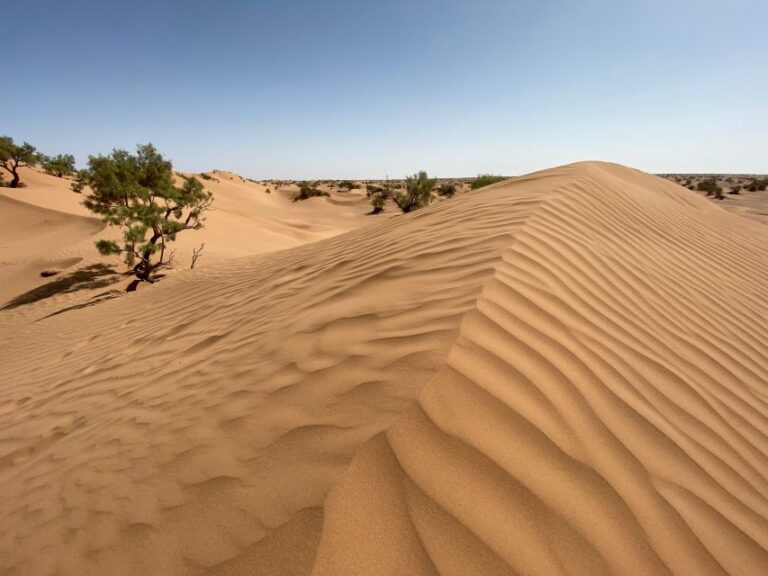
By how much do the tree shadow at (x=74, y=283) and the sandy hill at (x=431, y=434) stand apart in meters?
6.46

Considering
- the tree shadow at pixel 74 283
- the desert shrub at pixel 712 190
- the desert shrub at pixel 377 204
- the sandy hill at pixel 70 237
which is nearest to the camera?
the tree shadow at pixel 74 283

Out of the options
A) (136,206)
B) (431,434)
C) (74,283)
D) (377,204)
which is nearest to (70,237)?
(74,283)

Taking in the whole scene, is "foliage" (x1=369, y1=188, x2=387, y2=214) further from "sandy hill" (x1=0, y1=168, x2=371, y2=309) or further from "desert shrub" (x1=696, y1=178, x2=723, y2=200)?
"desert shrub" (x1=696, y1=178, x2=723, y2=200)

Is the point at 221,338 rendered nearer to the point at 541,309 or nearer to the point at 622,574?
the point at 541,309

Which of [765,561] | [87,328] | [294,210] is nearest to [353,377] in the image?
[765,561]

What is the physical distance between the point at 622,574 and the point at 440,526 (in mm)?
522

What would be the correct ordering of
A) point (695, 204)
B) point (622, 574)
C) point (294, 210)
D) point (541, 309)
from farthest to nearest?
1. point (294, 210)
2. point (695, 204)
3. point (541, 309)
4. point (622, 574)

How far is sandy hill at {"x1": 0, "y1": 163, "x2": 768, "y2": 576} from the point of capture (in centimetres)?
115

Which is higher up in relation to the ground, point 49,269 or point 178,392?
point 178,392

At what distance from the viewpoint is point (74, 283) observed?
8.73 m

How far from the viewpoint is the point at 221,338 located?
2.98m

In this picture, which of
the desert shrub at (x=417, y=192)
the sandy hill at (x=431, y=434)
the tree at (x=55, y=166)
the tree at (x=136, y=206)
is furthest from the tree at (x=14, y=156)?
the sandy hill at (x=431, y=434)

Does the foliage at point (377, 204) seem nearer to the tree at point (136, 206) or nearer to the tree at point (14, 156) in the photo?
the tree at point (136, 206)

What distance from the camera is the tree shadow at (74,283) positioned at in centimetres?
819
